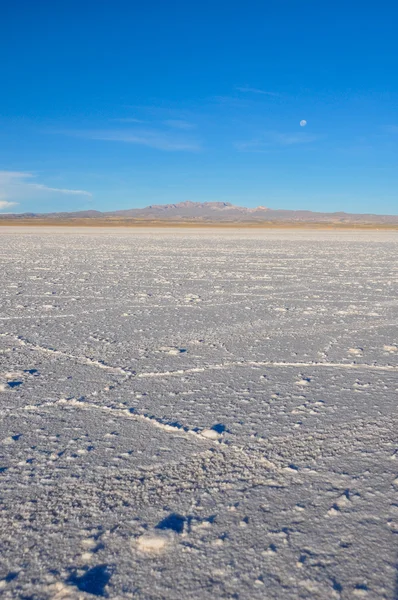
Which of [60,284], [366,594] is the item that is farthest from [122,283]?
[366,594]

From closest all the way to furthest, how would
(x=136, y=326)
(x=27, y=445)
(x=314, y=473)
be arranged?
(x=314, y=473)
(x=27, y=445)
(x=136, y=326)

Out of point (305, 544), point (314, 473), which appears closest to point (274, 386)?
point (314, 473)

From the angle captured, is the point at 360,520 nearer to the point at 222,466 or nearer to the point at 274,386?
the point at 222,466

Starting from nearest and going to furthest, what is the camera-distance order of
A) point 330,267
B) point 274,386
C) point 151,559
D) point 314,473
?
point 151,559
point 314,473
point 274,386
point 330,267

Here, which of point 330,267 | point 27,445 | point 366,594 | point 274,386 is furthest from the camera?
point 330,267

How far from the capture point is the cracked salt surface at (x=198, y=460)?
150cm

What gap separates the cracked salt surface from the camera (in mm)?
1502

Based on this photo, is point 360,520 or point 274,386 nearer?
point 360,520

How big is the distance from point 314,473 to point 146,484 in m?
0.72

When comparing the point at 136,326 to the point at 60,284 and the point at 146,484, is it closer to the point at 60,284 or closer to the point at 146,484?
the point at 146,484

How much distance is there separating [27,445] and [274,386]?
1541 millimetres

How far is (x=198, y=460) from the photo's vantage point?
214cm

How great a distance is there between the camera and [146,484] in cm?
195

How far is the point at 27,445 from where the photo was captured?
89.7 inches
